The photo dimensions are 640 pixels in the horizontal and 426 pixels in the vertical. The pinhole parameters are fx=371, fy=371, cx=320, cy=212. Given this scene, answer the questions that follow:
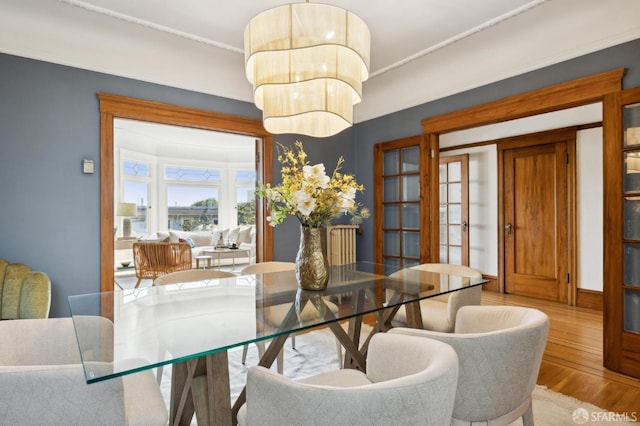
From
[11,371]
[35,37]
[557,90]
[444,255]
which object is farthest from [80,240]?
[444,255]

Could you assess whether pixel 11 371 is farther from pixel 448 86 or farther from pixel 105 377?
pixel 448 86

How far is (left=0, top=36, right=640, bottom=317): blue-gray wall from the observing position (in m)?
2.78

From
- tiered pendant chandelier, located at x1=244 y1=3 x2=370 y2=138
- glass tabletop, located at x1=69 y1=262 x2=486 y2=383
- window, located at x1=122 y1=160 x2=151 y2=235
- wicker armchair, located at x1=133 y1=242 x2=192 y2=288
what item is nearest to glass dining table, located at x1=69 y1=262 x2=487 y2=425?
glass tabletop, located at x1=69 y1=262 x2=486 y2=383

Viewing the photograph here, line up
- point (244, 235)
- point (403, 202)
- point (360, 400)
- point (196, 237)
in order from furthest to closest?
point (244, 235)
point (196, 237)
point (403, 202)
point (360, 400)

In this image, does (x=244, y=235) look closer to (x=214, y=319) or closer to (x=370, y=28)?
(x=370, y=28)

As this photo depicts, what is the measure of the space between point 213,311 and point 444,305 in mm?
1795

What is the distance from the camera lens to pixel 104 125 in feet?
10.3

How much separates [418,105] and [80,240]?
3487 mm

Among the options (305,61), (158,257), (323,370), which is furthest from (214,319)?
(158,257)

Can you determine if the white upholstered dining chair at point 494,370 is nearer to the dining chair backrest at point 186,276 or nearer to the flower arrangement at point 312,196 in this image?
the flower arrangement at point 312,196

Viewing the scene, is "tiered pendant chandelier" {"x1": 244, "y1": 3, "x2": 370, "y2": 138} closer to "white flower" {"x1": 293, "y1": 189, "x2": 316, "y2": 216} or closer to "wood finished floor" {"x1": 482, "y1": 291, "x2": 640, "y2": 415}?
"white flower" {"x1": 293, "y1": 189, "x2": 316, "y2": 216}

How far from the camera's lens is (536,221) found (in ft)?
16.5

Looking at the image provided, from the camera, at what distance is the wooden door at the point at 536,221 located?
15.6ft

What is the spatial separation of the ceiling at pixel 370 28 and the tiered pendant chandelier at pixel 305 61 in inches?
35.4
